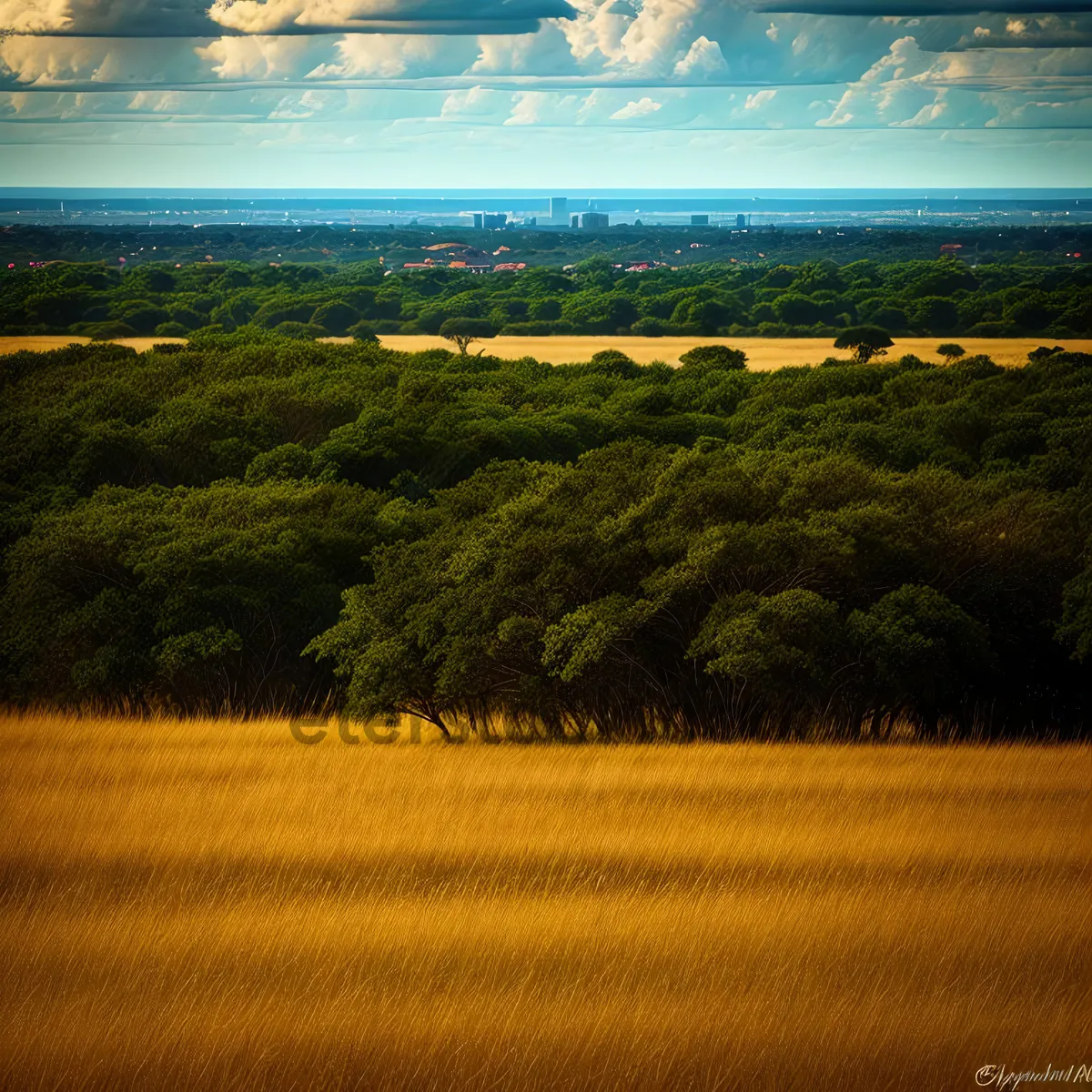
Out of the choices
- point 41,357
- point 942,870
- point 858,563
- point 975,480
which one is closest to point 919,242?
point 41,357

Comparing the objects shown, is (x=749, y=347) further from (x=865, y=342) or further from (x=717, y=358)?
(x=717, y=358)

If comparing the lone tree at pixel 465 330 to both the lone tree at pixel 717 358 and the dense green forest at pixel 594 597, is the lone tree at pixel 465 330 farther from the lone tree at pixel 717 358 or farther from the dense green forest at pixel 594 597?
the dense green forest at pixel 594 597

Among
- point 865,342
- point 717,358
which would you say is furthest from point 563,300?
point 717,358

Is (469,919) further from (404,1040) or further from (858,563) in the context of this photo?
(858,563)

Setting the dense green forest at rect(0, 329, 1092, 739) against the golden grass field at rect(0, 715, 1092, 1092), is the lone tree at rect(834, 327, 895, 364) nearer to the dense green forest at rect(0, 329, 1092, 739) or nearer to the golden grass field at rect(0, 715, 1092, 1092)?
the dense green forest at rect(0, 329, 1092, 739)

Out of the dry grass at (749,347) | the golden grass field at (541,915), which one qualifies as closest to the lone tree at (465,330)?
the dry grass at (749,347)

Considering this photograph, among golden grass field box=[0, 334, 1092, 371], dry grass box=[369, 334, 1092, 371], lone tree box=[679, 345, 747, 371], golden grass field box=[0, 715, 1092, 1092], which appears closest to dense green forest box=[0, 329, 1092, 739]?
golden grass field box=[0, 715, 1092, 1092]
